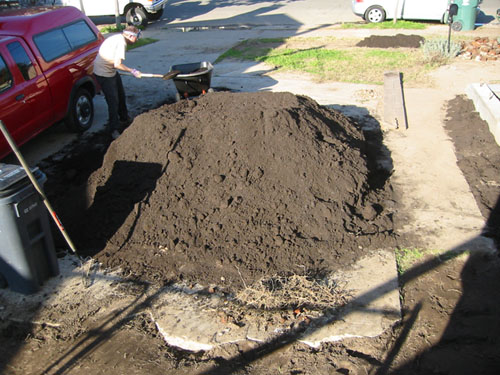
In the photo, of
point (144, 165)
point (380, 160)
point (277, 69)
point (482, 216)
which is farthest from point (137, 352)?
point (277, 69)

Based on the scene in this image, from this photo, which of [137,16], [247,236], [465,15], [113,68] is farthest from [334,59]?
[137,16]

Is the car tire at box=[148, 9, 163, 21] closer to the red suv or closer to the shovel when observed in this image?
the red suv

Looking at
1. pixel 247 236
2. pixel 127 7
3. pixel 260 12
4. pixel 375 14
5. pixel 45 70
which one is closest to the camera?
pixel 247 236

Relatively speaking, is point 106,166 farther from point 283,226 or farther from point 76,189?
point 283,226

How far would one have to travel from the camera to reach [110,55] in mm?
7941

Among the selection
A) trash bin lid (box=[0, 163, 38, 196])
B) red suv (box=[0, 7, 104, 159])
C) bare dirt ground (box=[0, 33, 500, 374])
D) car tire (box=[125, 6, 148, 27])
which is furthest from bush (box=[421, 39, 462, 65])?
car tire (box=[125, 6, 148, 27])

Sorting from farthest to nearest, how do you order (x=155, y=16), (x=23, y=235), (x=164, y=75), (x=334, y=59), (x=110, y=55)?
(x=155, y=16), (x=334, y=59), (x=164, y=75), (x=110, y=55), (x=23, y=235)

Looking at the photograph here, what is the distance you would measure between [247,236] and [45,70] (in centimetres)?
480

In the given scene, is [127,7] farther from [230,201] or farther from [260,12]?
[230,201]

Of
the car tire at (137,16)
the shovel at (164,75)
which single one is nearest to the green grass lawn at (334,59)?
the shovel at (164,75)

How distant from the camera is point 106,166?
6.11 m

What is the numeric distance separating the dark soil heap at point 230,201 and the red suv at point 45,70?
190 cm

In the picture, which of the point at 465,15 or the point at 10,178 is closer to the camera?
the point at 10,178

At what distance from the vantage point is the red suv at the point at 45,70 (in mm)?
6875
